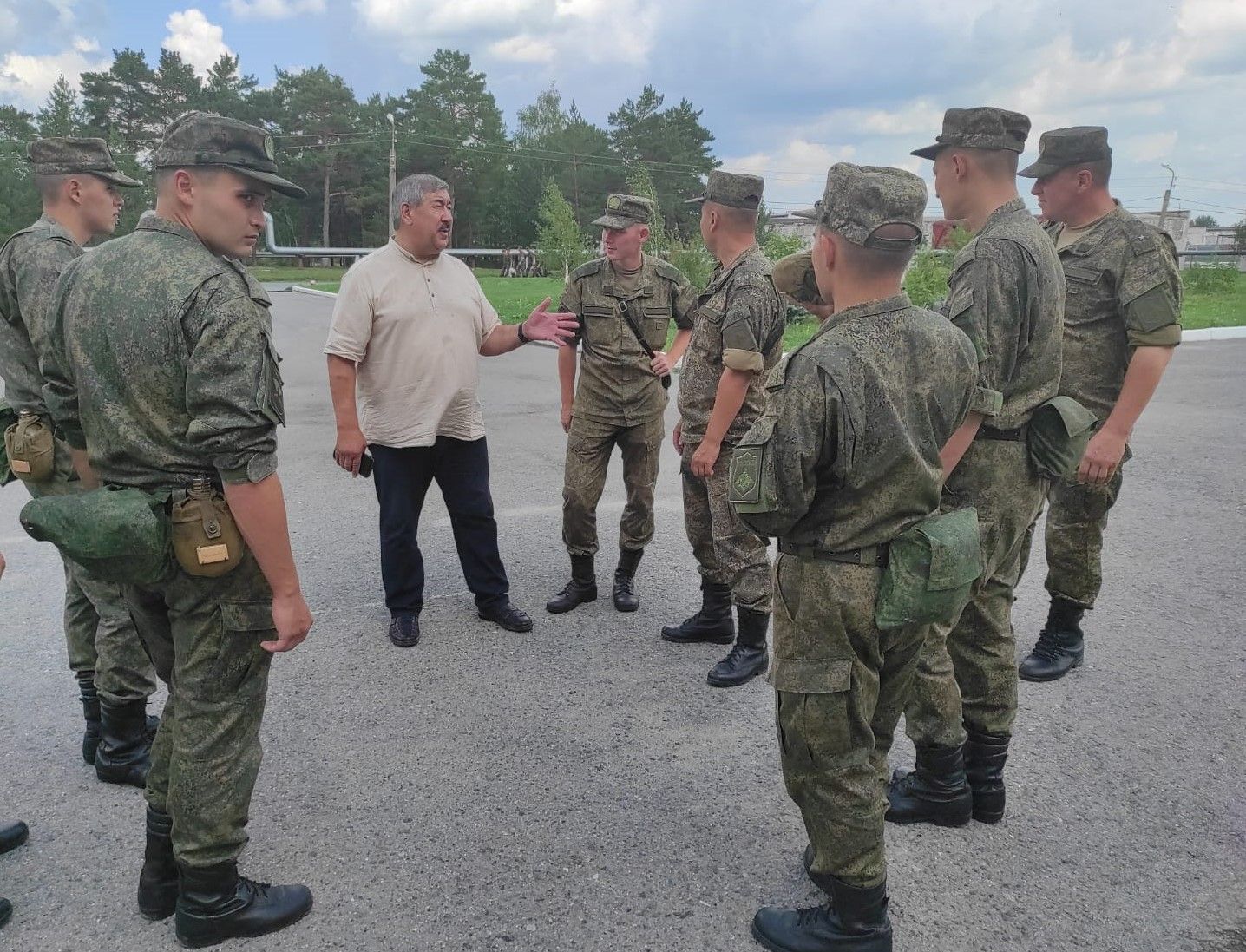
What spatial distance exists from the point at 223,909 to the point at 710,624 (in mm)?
2402

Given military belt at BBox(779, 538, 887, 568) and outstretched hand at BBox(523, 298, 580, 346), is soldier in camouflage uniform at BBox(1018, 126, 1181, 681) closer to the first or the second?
military belt at BBox(779, 538, 887, 568)

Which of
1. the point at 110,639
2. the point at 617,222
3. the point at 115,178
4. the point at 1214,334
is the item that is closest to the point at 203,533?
the point at 110,639

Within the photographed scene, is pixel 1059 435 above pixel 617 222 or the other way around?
the other way around

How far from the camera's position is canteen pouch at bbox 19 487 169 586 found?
2035 mm

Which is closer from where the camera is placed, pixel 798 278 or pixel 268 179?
pixel 268 179

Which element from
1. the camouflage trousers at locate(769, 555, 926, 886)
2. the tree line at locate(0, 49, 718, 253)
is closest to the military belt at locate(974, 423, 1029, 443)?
the camouflage trousers at locate(769, 555, 926, 886)

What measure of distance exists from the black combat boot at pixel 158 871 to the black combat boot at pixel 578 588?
A: 2.29 m

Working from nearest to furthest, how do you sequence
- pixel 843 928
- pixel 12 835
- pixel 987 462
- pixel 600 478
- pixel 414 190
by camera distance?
pixel 843 928, pixel 12 835, pixel 987 462, pixel 414 190, pixel 600 478

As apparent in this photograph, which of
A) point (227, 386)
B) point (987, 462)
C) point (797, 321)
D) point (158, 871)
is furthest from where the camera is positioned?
point (797, 321)

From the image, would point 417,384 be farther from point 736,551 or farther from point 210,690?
point 210,690

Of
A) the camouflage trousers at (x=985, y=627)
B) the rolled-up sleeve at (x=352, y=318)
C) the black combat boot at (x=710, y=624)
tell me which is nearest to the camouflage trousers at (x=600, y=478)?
the black combat boot at (x=710, y=624)

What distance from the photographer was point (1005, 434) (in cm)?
277

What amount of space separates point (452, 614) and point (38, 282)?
2289 millimetres

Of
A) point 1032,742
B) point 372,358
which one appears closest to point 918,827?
point 1032,742
